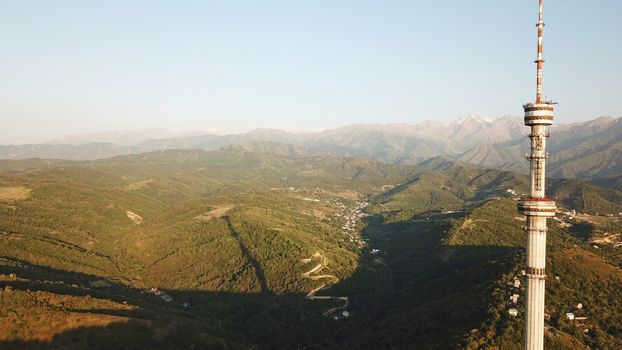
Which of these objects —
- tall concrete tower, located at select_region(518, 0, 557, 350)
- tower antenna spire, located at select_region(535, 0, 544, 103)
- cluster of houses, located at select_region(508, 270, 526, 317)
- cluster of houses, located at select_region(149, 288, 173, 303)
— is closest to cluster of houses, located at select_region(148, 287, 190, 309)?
cluster of houses, located at select_region(149, 288, 173, 303)

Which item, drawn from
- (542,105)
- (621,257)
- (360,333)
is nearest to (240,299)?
(360,333)

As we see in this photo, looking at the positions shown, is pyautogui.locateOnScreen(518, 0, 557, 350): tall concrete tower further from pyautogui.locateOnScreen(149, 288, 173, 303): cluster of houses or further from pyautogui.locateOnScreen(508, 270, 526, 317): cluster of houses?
pyautogui.locateOnScreen(149, 288, 173, 303): cluster of houses

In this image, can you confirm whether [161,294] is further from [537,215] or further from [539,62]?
[539,62]

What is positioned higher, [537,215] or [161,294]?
[537,215]

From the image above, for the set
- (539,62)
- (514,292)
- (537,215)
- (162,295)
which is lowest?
(162,295)

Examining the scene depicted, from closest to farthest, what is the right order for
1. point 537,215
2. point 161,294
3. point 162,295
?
1. point 537,215
2. point 162,295
3. point 161,294

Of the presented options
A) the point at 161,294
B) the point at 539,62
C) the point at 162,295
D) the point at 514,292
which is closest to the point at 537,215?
the point at 539,62

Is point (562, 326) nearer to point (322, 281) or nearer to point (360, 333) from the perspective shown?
point (360, 333)

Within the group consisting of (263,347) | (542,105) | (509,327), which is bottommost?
(263,347)

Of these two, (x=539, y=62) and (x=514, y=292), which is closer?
(x=539, y=62)
